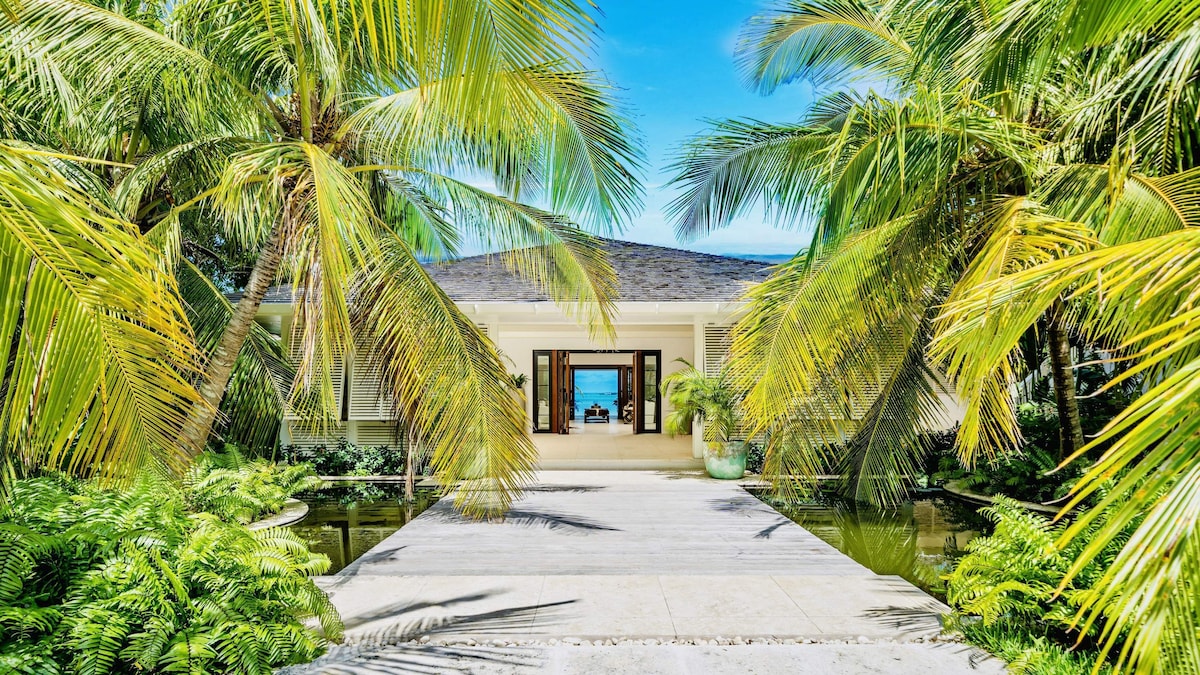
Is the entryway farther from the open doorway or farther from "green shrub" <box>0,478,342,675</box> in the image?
"green shrub" <box>0,478,342,675</box>

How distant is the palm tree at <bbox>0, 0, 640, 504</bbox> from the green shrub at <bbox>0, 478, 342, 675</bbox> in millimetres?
765

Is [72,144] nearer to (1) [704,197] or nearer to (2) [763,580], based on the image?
(1) [704,197]

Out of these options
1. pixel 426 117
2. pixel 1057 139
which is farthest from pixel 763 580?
pixel 426 117

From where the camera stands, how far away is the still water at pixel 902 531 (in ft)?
20.2

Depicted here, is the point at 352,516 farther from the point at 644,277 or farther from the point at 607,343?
the point at 607,343

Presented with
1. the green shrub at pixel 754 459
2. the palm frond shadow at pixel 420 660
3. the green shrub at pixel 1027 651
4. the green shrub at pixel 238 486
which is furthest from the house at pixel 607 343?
the green shrub at pixel 1027 651

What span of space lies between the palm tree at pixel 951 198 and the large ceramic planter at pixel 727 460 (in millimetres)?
4015

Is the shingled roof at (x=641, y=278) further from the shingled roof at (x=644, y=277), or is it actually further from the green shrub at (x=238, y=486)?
the green shrub at (x=238, y=486)

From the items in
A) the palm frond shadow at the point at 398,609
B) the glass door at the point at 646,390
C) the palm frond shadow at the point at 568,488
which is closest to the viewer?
the palm frond shadow at the point at 398,609

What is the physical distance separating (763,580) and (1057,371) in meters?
3.09

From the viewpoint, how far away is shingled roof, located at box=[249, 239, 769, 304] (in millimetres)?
12055

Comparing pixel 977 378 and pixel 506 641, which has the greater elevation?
pixel 977 378

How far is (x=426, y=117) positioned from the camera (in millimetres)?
5258

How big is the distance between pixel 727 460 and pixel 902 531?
347 cm
